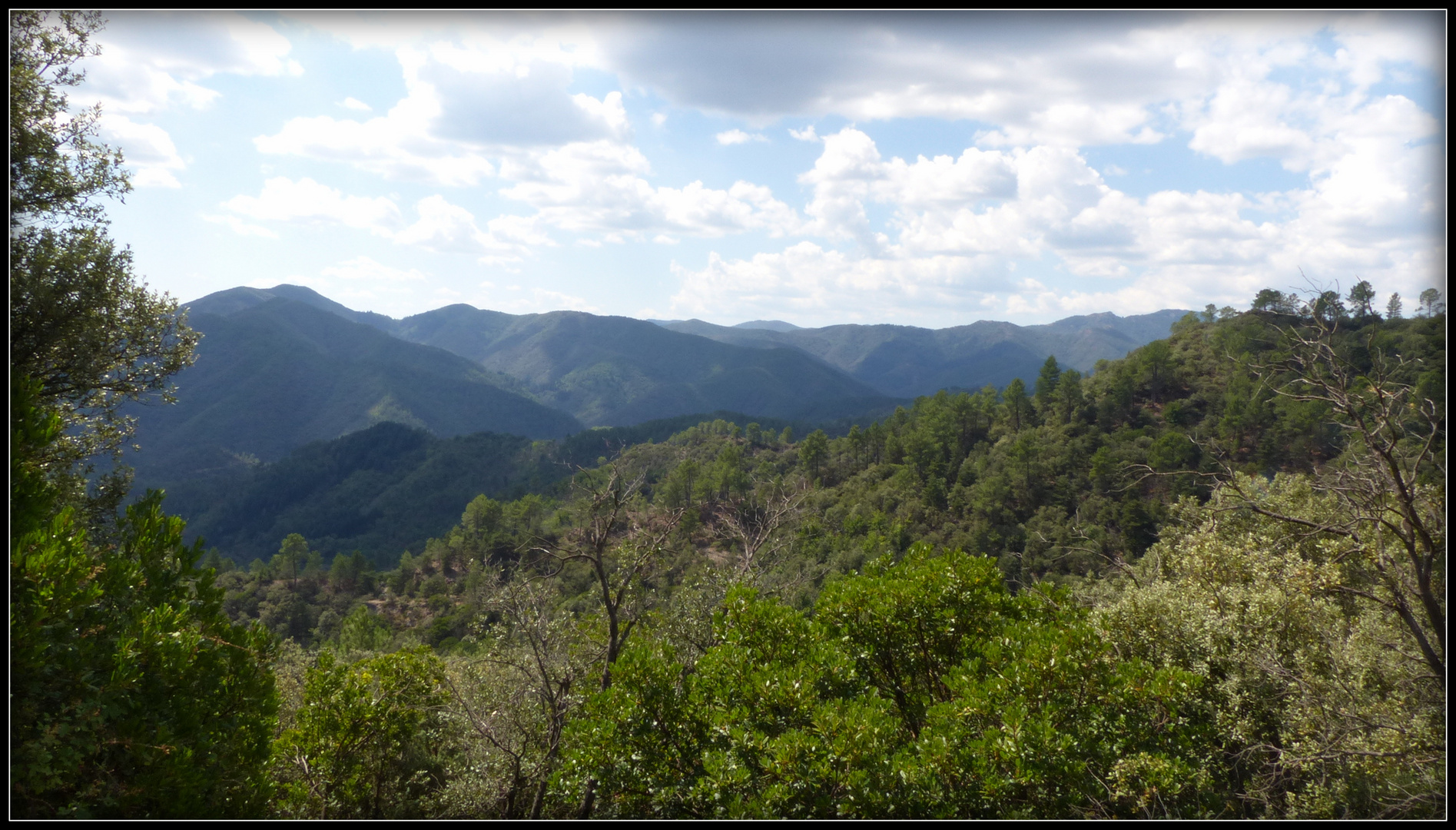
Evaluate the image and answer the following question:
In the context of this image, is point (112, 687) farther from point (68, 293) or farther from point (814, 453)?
point (814, 453)

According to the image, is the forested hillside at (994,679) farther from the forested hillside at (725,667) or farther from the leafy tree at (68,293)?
the leafy tree at (68,293)

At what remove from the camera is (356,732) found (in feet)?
38.4

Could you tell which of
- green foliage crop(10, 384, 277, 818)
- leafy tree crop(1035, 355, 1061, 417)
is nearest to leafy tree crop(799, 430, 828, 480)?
leafy tree crop(1035, 355, 1061, 417)

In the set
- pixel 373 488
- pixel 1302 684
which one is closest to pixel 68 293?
pixel 1302 684

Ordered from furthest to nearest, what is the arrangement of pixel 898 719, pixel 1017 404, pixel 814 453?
pixel 814 453, pixel 1017 404, pixel 898 719

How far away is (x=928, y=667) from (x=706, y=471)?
92.6 meters

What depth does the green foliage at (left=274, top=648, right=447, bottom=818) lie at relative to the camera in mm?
11305

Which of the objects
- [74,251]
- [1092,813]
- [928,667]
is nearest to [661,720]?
[928,667]

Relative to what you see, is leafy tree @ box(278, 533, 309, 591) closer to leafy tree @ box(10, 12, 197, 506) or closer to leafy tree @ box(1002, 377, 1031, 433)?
leafy tree @ box(10, 12, 197, 506)

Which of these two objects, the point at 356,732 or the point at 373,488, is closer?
the point at 356,732

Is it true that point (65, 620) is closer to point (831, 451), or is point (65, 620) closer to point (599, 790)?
point (599, 790)

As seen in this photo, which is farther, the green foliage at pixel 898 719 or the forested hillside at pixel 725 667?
the green foliage at pixel 898 719

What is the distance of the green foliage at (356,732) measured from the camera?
11305mm

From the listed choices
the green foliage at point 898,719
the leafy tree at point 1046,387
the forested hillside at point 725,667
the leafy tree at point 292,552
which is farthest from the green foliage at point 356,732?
the leafy tree at point 292,552
